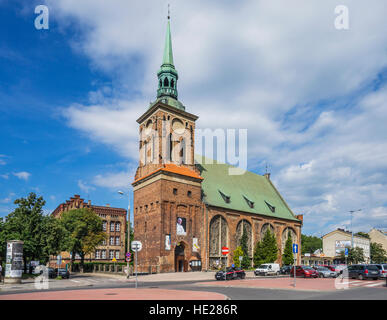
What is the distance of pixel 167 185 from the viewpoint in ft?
149

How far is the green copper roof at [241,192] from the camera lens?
5369 centimetres

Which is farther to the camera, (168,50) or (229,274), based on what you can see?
(168,50)

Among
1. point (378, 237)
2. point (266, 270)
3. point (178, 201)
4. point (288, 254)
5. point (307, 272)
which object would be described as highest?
point (178, 201)

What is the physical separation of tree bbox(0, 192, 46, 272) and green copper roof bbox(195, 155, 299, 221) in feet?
72.4

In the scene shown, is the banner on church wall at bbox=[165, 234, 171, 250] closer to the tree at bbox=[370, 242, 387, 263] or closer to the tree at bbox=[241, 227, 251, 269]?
the tree at bbox=[241, 227, 251, 269]

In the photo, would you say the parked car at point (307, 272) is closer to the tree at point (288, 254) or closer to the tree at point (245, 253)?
the tree at point (245, 253)

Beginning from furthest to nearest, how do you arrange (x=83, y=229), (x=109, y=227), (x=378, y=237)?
(x=378, y=237) → (x=109, y=227) → (x=83, y=229)

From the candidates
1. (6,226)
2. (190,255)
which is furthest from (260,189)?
(6,226)

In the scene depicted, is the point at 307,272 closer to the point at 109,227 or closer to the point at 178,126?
the point at 178,126

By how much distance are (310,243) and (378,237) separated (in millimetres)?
27367

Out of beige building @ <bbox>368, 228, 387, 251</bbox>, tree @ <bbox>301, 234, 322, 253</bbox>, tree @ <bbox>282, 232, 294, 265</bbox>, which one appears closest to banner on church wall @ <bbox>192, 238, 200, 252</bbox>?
tree @ <bbox>282, 232, 294, 265</bbox>

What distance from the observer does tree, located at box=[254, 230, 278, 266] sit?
54188 mm

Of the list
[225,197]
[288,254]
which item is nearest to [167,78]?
[225,197]

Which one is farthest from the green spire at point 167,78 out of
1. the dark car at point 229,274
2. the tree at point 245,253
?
the dark car at point 229,274
